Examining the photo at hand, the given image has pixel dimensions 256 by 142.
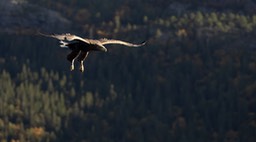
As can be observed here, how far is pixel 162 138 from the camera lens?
654ft

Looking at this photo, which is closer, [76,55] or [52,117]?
[76,55]

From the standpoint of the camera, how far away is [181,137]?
197 m

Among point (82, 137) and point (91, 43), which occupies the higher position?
point (91, 43)

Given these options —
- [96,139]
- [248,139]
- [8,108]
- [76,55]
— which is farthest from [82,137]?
[76,55]

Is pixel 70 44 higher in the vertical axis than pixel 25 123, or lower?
higher

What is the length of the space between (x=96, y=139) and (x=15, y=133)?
16.4 meters

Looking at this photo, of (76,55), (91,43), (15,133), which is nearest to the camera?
(91,43)

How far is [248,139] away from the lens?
19975 cm

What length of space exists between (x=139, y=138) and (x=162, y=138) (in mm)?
4367

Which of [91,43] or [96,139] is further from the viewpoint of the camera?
[96,139]

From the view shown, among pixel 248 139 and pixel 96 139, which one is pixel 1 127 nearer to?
pixel 96 139

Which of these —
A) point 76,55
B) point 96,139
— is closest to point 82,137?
point 96,139

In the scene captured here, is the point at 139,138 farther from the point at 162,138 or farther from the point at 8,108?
the point at 8,108

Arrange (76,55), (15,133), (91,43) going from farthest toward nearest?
(15,133) → (76,55) → (91,43)
